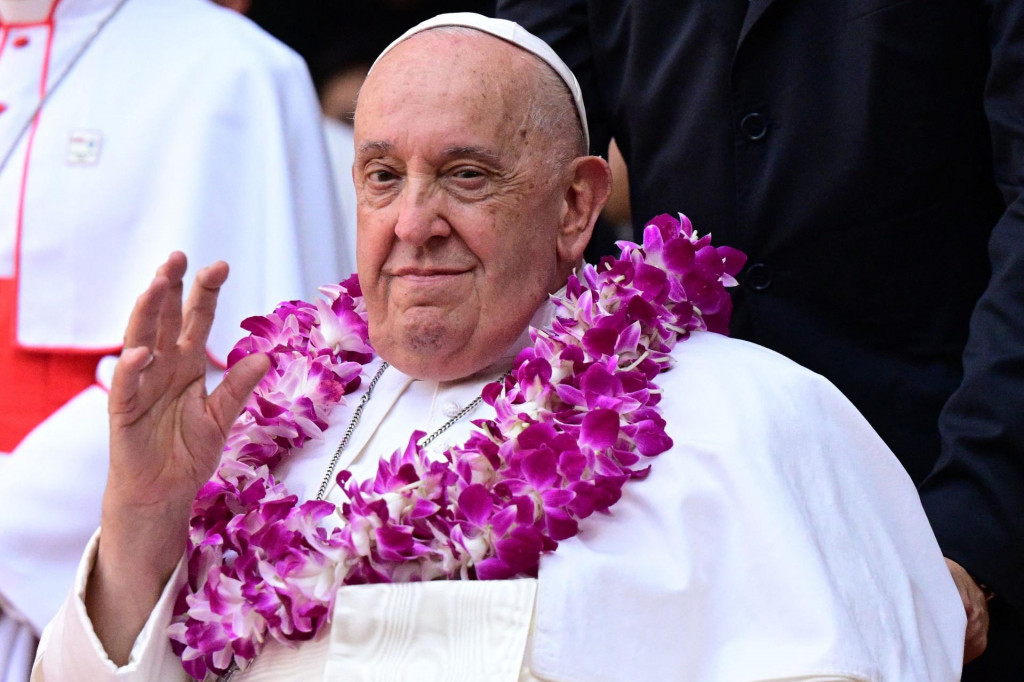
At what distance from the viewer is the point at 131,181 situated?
3732mm

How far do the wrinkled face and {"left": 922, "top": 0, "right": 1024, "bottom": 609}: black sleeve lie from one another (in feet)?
2.86

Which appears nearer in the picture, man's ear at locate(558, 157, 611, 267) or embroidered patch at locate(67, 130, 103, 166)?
man's ear at locate(558, 157, 611, 267)

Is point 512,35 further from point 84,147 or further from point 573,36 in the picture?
point 84,147

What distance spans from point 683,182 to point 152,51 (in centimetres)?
145

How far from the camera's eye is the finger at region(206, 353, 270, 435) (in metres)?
2.61

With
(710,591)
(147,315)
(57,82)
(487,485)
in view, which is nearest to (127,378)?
(147,315)

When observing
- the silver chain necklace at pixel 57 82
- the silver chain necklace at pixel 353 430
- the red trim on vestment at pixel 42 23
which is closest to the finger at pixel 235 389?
the silver chain necklace at pixel 353 430

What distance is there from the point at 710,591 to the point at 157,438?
101cm

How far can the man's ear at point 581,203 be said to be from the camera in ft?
10.1

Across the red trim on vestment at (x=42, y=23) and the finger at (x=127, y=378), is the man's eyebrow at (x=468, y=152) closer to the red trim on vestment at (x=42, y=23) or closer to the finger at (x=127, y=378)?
the finger at (x=127, y=378)

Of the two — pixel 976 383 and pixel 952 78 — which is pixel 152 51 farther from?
pixel 976 383

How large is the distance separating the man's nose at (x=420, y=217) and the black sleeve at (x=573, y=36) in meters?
0.82

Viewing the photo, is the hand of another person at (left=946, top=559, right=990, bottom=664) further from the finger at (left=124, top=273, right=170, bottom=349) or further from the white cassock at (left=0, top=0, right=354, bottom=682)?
the white cassock at (left=0, top=0, right=354, bottom=682)

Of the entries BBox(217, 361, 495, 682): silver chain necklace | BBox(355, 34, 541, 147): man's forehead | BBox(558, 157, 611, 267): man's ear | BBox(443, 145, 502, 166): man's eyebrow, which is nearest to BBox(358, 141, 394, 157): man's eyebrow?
BBox(355, 34, 541, 147): man's forehead
